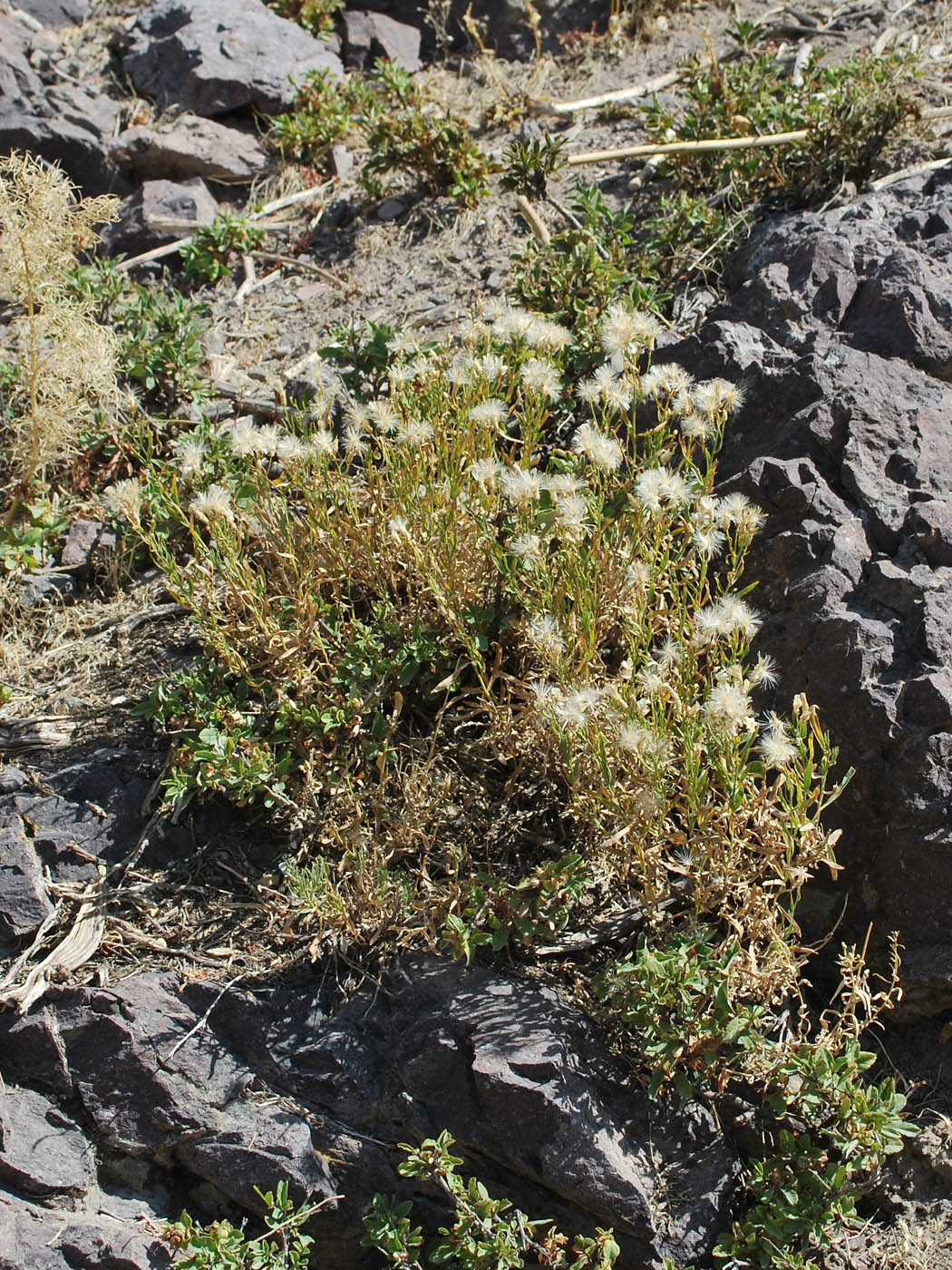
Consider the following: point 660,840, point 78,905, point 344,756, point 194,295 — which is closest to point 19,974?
point 78,905

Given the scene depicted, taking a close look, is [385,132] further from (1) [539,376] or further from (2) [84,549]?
(1) [539,376]

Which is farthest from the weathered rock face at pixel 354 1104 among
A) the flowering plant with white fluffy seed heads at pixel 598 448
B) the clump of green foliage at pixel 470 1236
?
the flowering plant with white fluffy seed heads at pixel 598 448

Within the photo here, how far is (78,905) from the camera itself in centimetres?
352

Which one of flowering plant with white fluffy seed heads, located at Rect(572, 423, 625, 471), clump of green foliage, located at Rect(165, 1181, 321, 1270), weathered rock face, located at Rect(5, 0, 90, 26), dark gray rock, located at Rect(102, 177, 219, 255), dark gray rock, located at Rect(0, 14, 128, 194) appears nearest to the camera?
clump of green foliage, located at Rect(165, 1181, 321, 1270)

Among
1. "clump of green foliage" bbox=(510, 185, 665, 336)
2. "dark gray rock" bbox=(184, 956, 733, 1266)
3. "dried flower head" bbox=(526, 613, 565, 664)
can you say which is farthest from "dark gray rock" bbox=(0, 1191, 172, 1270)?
"clump of green foliage" bbox=(510, 185, 665, 336)

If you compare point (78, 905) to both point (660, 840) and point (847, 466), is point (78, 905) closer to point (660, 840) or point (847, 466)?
point (660, 840)

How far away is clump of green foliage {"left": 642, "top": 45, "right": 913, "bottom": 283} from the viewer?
5.32m

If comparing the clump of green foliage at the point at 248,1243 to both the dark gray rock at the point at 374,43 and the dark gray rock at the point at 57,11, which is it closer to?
the dark gray rock at the point at 374,43

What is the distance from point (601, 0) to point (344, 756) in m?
6.47

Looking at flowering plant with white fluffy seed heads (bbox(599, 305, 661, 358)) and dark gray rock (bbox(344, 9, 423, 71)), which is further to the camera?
dark gray rock (bbox(344, 9, 423, 71))

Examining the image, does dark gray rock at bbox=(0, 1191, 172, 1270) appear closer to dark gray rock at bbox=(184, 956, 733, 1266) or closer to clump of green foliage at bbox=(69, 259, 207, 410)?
dark gray rock at bbox=(184, 956, 733, 1266)

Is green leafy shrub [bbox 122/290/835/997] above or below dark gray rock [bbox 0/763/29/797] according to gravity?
above

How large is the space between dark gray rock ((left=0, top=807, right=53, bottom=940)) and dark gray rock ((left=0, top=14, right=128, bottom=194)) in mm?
4619

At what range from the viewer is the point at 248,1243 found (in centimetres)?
284
